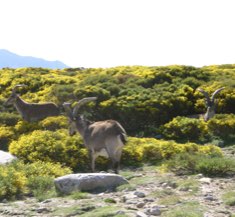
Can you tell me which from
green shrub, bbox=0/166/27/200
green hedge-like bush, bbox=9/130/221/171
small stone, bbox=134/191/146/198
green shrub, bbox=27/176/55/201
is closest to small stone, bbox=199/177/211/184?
small stone, bbox=134/191/146/198

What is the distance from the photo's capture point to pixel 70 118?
14750mm

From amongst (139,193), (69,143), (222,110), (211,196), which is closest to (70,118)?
(69,143)

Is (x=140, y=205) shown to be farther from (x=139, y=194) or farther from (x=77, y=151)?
(x=77, y=151)

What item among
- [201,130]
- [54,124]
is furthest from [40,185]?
[201,130]

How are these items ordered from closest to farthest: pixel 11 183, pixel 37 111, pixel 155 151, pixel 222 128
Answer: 1. pixel 11 183
2. pixel 155 151
3. pixel 222 128
4. pixel 37 111

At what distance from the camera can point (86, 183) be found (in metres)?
10.4

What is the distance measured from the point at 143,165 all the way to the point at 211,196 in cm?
479

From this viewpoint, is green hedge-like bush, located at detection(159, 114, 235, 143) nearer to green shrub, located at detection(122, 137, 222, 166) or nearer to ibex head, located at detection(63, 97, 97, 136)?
green shrub, located at detection(122, 137, 222, 166)

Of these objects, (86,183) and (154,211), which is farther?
(86,183)

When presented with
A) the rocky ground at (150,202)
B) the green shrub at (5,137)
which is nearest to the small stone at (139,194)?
the rocky ground at (150,202)

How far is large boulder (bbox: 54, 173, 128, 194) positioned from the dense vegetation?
10.5ft

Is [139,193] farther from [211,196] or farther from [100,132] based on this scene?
[100,132]

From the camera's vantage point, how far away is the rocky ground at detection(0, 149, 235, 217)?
8391mm

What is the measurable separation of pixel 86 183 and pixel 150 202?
180 cm
